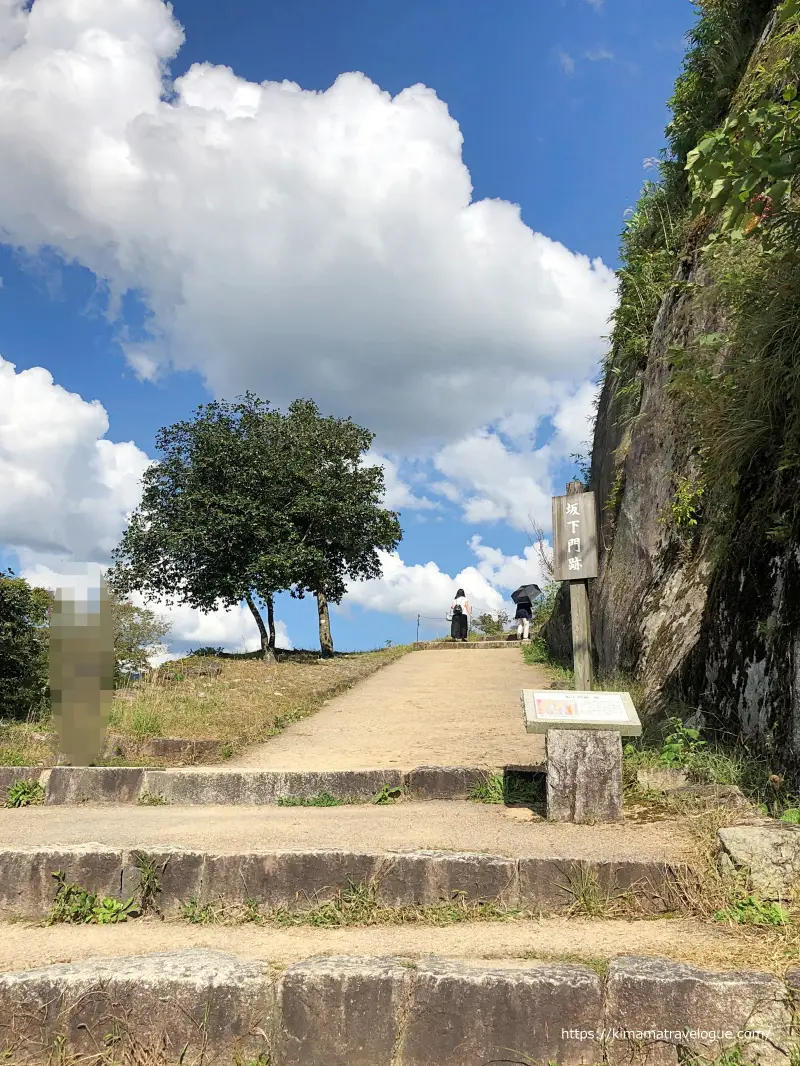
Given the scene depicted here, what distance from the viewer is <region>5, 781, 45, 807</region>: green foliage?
6.58 metres

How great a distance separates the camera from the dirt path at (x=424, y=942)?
316 centimetres

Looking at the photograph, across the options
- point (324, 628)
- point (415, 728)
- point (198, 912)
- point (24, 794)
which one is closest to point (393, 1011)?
point (198, 912)

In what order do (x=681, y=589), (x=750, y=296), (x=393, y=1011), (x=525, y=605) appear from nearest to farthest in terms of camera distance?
1. (x=393, y=1011)
2. (x=750, y=296)
3. (x=681, y=589)
4. (x=525, y=605)

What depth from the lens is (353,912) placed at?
3895 mm

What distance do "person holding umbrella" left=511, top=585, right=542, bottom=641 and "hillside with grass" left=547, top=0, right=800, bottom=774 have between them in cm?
1470

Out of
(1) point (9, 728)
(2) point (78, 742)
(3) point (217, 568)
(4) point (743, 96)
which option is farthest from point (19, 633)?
(4) point (743, 96)

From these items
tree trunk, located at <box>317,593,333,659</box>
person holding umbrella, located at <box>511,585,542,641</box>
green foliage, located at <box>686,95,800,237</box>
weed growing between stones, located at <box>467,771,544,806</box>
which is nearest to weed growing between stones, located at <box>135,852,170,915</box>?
weed growing between stones, located at <box>467,771,544,806</box>

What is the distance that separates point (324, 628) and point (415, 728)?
13601mm

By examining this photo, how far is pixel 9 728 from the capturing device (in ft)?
30.7

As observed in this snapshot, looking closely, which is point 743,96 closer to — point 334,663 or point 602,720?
point 602,720

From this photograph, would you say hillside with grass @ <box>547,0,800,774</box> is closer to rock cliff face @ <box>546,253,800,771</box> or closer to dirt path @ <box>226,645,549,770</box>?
rock cliff face @ <box>546,253,800,771</box>

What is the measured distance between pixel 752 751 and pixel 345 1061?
10.5 ft

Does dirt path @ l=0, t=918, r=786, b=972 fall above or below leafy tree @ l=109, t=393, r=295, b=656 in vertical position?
below

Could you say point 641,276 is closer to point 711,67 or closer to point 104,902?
point 711,67
